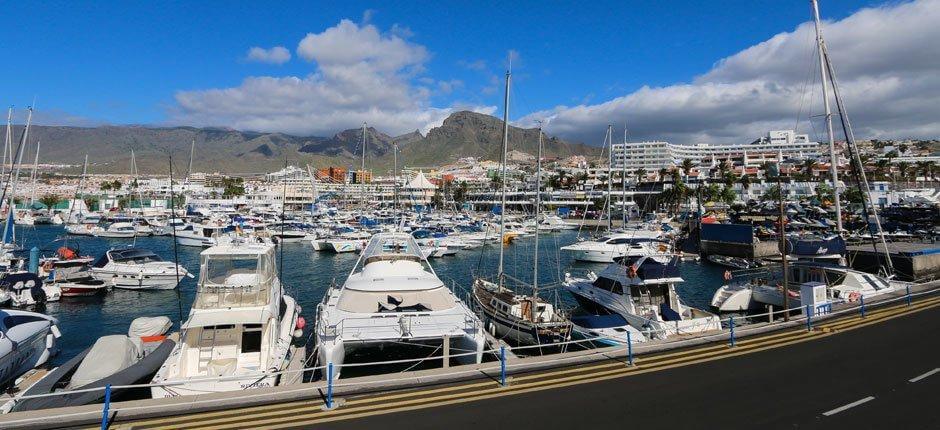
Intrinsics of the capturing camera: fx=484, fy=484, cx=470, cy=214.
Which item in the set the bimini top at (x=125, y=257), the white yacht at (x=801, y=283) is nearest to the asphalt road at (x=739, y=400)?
the white yacht at (x=801, y=283)

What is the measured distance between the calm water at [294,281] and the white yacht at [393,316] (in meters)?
3.99

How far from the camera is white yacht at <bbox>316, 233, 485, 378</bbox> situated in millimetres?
14969

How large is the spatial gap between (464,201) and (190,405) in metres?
156

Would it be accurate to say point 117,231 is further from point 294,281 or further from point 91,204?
point 91,204

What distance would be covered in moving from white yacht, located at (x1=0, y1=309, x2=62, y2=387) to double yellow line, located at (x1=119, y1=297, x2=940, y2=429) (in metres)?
12.3

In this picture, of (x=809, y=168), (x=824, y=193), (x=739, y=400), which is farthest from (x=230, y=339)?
(x=809, y=168)

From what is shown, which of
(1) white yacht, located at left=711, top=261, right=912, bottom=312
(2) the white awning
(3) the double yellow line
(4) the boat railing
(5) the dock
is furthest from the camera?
(5) the dock

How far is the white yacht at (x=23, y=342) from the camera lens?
16609 mm

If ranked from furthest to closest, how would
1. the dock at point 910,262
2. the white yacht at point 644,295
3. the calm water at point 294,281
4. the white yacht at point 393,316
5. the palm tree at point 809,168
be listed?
the palm tree at point 809,168 < the dock at point 910,262 < the calm water at point 294,281 < the white yacht at point 644,295 < the white yacht at point 393,316

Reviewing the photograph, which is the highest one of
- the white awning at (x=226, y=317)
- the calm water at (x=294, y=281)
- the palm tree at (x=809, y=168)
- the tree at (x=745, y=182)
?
the palm tree at (x=809, y=168)

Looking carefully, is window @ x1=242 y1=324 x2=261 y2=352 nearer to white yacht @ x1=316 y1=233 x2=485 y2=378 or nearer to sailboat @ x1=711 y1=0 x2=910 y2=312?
white yacht @ x1=316 y1=233 x2=485 y2=378

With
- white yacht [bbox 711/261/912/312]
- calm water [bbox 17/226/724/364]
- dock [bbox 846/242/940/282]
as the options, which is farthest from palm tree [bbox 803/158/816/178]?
white yacht [bbox 711/261/912/312]

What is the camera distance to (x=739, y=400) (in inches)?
398

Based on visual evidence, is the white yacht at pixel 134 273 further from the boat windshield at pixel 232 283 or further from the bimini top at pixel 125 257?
the boat windshield at pixel 232 283
